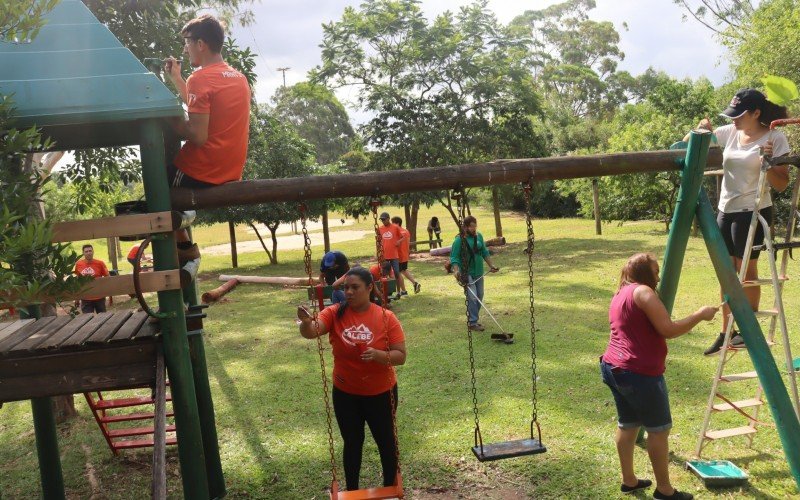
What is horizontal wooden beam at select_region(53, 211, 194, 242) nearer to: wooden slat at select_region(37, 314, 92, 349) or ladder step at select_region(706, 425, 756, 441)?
wooden slat at select_region(37, 314, 92, 349)

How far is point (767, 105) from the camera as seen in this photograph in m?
4.94

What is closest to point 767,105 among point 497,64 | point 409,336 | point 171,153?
point 171,153

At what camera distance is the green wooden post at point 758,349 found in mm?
4297

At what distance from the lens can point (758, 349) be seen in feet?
14.4

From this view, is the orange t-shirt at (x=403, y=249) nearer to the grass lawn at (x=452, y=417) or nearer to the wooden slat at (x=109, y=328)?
the grass lawn at (x=452, y=417)

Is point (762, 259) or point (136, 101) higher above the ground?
point (136, 101)

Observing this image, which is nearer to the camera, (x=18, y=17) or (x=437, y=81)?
(x=18, y=17)

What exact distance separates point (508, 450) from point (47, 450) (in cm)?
372

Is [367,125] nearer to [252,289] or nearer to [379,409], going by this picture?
[252,289]

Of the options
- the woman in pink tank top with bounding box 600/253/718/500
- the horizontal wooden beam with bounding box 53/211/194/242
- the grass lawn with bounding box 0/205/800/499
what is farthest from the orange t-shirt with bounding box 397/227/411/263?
the horizontal wooden beam with bounding box 53/211/194/242

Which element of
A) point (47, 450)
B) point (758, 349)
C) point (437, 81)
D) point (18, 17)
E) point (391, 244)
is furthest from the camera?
point (437, 81)

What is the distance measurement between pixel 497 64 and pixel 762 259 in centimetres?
992

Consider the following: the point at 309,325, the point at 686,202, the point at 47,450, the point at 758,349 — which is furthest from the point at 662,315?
the point at 47,450

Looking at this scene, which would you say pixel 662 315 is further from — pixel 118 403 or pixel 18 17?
pixel 118 403
